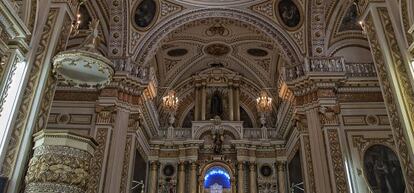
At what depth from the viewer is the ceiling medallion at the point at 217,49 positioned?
Answer: 14391 mm

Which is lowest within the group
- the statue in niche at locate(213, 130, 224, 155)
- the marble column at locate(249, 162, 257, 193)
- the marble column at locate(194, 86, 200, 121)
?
the marble column at locate(249, 162, 257, 193)

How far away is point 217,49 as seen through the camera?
48.0ft

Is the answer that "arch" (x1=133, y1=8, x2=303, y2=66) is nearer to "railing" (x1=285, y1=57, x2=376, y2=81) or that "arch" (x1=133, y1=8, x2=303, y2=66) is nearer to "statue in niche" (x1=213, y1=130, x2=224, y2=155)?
"railing" (x1=285, y1=57, x2=376, y2=81)

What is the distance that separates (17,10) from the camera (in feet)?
18.6

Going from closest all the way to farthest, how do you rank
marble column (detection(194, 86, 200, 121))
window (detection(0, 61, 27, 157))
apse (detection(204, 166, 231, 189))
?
1. window (detection(0, 61, 27, 157))
2. apse (detection(204, 166, 231, 189))
3. marble column (detection(194, 86, 200, 121))

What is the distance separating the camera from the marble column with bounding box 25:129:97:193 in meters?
4.89

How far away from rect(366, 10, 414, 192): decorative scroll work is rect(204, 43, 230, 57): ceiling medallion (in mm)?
8203

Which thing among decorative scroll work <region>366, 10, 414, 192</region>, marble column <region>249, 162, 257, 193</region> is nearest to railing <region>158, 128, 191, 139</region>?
marble column <region>249, 162, 257, 193</region>

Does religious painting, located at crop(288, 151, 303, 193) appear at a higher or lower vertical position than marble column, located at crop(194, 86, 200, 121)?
lower

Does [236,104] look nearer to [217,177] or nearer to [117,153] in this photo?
[217,177]

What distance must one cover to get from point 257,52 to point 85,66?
911 cm

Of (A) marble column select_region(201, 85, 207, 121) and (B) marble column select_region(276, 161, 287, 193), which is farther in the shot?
(A) marble column select_region(201, 85, 207, 121)

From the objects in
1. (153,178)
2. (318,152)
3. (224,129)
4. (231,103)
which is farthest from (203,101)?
(318,152)

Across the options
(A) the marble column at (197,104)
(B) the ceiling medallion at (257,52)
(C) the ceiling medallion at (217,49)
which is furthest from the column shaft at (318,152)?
(A) the marble column at (197,104)
